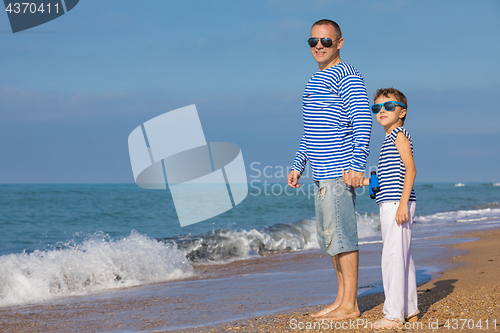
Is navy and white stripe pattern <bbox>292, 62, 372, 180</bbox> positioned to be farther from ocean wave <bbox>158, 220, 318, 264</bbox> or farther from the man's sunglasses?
ocean wave <bbox>158, 220, 318, 264</bbox>

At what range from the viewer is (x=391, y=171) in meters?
2.77

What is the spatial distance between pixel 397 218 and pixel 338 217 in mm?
371

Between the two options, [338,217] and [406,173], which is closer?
[406,173]

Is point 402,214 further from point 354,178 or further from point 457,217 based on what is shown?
point 457,217

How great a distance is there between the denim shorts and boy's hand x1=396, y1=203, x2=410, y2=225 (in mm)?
300

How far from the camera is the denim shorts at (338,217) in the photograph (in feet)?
9.36

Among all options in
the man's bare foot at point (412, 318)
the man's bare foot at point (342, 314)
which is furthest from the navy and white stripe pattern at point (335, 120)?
the man's bare foot at point (412, 318)

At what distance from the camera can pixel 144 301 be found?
4.58 m

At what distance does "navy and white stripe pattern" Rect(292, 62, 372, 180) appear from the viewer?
2.75 m

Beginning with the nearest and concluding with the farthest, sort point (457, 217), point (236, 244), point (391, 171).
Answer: point (391, 171)
point (236, 244)
point (457, 217)

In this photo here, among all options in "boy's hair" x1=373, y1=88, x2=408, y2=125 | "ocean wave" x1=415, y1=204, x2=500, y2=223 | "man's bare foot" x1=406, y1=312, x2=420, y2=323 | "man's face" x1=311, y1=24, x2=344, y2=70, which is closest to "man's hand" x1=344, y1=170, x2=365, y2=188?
"boy's hair" x1=373, y1=88, x2=408, y2=125

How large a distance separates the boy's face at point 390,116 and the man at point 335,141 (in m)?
0.17

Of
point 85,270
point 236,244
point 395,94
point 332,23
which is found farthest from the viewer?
point 236,244

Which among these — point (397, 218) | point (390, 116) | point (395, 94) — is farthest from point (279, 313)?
point (395, 94)
